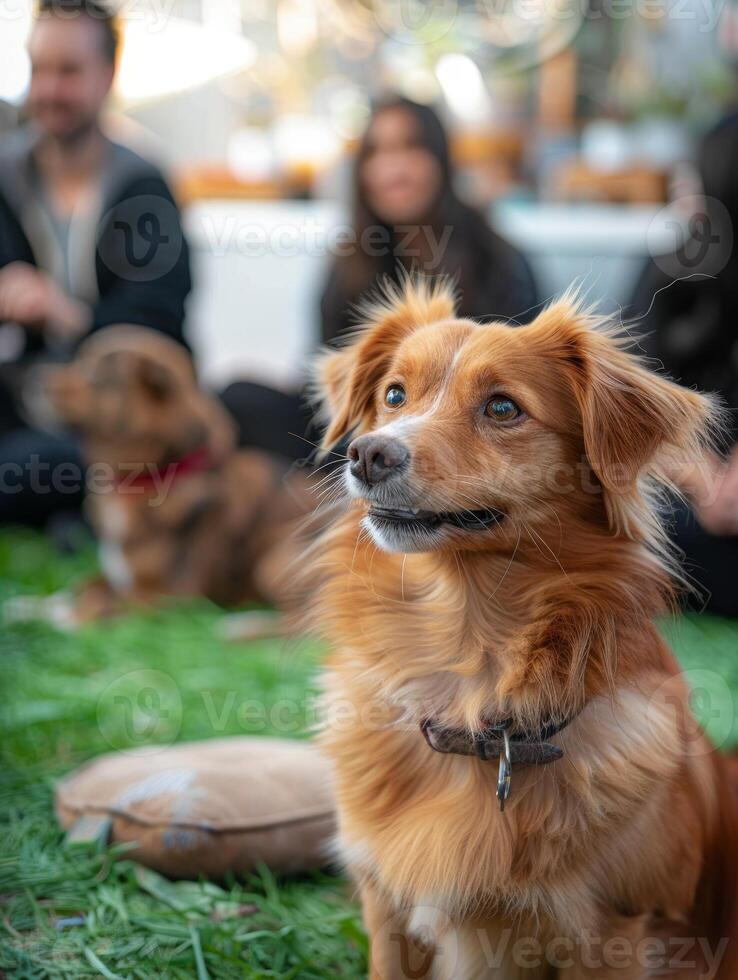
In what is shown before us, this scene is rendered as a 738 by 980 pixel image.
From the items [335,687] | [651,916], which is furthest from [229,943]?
[651,916]

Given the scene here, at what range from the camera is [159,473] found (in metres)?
A: 3.72

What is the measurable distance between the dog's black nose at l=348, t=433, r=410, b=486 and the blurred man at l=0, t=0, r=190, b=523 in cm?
272

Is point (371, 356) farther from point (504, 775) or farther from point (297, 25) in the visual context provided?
point (297, 25)

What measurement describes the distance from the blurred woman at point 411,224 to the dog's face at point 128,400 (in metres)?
0.47

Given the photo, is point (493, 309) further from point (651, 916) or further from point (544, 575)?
point (651, 916)

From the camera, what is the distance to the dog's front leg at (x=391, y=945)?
1.36 meters

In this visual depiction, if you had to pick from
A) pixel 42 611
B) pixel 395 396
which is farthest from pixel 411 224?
pixel 395 396

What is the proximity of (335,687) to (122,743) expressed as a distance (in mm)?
1101

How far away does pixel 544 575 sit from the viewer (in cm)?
136

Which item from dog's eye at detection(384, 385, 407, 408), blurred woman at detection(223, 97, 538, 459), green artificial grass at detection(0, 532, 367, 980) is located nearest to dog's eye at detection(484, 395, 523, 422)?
dog's eye at detection(384, 385, 407, 408)

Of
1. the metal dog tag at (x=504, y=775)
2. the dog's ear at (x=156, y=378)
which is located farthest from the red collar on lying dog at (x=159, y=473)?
the metal dog tag at (x=504, y=775)

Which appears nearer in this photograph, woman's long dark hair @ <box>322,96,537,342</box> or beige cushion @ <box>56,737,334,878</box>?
beige cushion @ <box>56,737,334,878</box>

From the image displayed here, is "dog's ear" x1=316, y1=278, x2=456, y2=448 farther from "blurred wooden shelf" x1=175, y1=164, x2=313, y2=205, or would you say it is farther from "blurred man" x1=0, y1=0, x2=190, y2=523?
"blurred wooden shelf" x1=175, y1=164, x2=313, y2=205

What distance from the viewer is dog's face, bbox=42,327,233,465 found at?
3625mm
